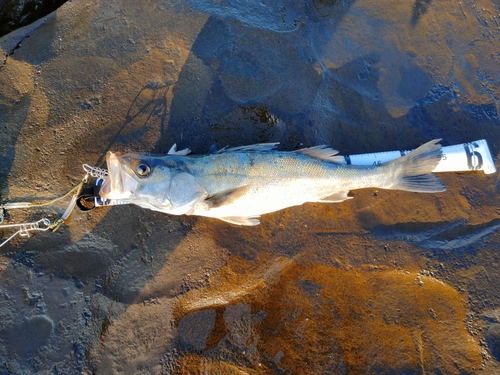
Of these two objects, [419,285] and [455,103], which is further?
[455,103]

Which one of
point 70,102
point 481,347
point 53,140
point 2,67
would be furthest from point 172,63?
point 481,347

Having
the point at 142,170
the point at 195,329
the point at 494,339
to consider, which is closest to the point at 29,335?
the point at 195,329

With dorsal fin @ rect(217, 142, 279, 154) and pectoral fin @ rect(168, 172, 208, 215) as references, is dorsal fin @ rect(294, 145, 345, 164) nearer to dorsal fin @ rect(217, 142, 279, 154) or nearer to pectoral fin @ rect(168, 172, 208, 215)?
dorsal fin @ rect(217, 142, 279, 154)

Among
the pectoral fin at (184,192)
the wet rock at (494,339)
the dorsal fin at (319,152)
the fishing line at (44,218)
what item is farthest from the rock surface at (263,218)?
the pectoral fin at (184,192)

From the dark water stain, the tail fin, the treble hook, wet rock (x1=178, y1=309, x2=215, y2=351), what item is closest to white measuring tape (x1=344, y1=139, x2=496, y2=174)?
the tail fin

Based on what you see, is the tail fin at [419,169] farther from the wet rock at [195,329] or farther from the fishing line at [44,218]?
the fishing line at [44,218]

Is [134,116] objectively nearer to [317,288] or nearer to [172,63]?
[172,63]
